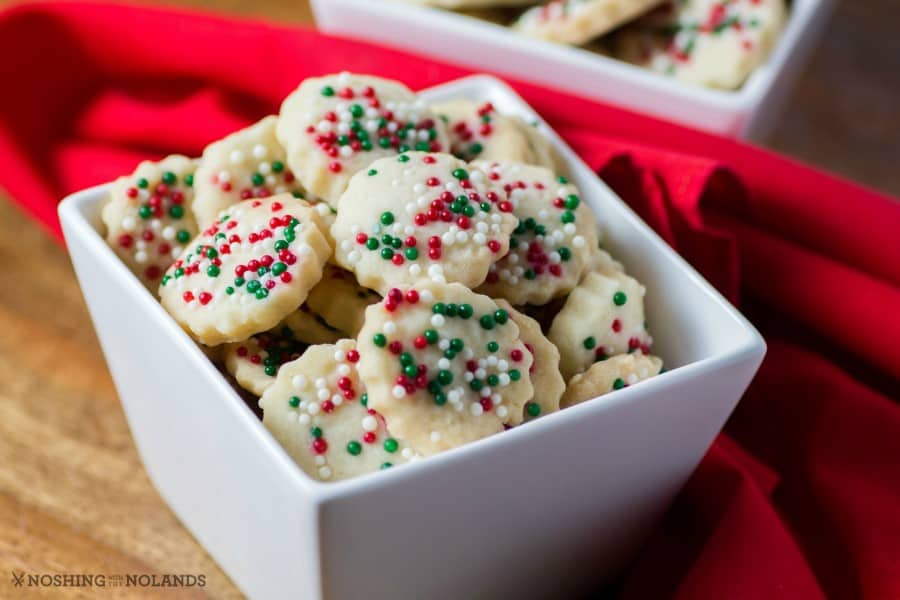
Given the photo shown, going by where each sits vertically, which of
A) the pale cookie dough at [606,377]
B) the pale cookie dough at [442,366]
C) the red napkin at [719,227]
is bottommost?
the red napkin at [719,227]

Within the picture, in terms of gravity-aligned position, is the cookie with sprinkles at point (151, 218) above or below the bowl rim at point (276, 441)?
below

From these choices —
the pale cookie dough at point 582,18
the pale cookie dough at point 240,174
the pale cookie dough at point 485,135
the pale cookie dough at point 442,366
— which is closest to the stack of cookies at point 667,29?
the pale cookie dough at point 582,18

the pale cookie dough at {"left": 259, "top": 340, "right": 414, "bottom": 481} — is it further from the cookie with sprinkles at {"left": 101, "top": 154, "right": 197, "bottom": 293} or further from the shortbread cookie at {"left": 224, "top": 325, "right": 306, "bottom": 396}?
the cookie with sprinkles at {"left": 101, "top": 154, "right": 197, "bottom": 293}

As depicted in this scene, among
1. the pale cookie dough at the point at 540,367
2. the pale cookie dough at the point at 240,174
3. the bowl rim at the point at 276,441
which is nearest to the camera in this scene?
the bowl rim at the point at 276,441

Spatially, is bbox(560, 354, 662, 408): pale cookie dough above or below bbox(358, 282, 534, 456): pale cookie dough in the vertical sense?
below

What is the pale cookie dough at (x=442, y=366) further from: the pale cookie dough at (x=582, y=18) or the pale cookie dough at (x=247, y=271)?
the pale cookie dough at (x=582, y=18)

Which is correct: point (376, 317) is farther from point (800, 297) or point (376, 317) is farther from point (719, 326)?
point (800, 297)

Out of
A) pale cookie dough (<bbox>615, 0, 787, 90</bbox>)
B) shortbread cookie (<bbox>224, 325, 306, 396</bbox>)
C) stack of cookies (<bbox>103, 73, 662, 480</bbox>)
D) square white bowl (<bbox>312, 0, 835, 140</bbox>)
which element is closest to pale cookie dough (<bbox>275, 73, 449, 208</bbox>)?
stack of cookies (<bbox>103, 73, 662, 480</bbox>)
